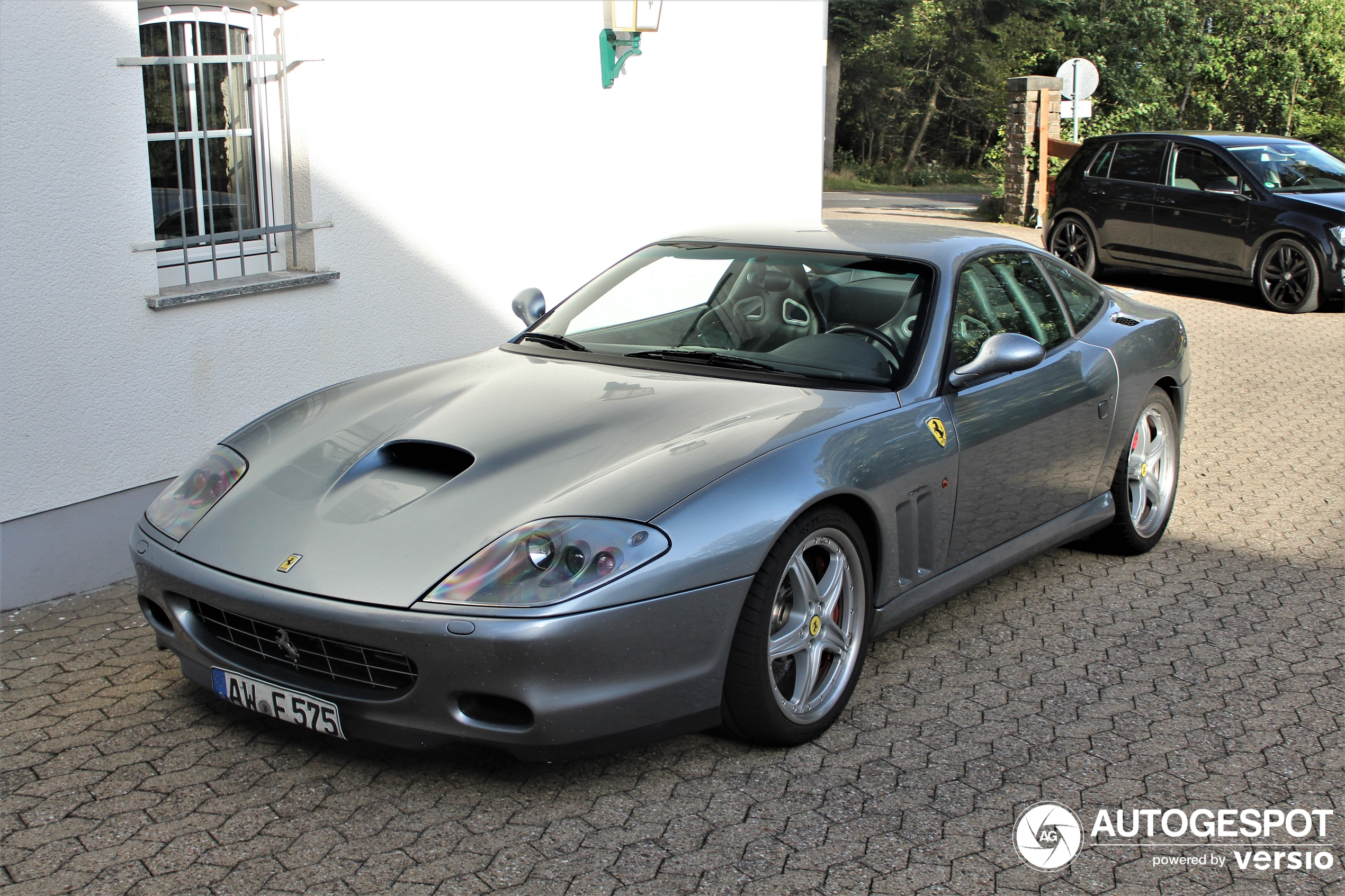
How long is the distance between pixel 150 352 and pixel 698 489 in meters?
3.13

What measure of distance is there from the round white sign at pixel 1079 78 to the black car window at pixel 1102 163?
195 inches

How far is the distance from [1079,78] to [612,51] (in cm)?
1270

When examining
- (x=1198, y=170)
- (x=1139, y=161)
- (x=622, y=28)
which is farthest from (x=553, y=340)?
(x=1139, y=161)

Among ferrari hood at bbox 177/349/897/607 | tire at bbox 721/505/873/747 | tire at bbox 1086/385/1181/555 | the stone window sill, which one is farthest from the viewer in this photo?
Result: the stone window sill

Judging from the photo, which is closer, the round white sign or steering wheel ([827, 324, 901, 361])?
steering wheel ([827, 324, 901, 361])

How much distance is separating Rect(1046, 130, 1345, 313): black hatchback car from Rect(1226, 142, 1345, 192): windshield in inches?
0.5

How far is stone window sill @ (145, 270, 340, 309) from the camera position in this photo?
18.0ft

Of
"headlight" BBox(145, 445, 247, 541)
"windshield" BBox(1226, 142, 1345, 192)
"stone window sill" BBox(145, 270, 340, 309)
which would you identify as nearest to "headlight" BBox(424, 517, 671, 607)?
"headlight" BBox(145, 445, 247, 541)

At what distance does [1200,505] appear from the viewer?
6.29 metres

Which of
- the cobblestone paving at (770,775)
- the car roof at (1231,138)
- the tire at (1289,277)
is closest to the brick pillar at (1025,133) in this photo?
the car roof at (1231,138)

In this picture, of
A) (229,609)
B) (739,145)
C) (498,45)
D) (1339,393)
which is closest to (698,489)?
(229,609)

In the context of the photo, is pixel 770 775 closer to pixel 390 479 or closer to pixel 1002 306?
pixel 390 479
